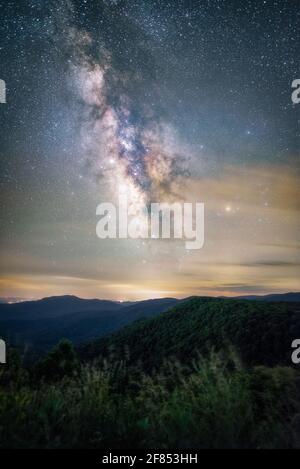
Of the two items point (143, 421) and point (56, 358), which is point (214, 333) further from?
point (143, 421)

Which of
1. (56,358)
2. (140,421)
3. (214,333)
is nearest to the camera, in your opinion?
(140,421)

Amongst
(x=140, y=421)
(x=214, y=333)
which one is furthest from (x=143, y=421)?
(x=214, y=333)

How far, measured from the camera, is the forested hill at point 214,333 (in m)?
43.2

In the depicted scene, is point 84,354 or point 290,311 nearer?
point 290,311

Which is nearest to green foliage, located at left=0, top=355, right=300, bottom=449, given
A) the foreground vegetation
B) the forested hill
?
the foreground vegetation

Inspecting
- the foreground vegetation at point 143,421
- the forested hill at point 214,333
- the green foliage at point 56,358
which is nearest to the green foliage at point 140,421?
the foreground vegetation at point 143,421

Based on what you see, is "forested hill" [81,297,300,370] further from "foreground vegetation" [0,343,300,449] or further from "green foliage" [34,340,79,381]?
"foreground vegetation" [0,343,300,449]

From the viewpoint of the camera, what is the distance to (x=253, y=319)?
177 ft

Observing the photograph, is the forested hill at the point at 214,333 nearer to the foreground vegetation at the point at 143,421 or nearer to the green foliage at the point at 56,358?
the green foliage at the point at 56,358

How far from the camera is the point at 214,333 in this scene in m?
58.2
